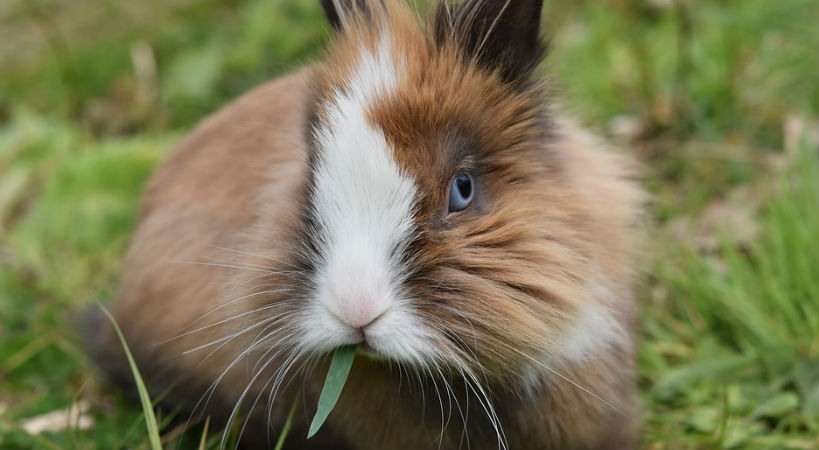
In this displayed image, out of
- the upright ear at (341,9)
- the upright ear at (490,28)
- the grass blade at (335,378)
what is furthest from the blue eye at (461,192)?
the upright ear at (341,9)

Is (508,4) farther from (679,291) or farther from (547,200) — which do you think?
(679,291)

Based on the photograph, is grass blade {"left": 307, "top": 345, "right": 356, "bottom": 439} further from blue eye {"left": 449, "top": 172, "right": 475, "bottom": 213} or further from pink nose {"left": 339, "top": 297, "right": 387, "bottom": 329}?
blue eye {"left": 449, "top": 172, "right": 475, "bottom": 213}

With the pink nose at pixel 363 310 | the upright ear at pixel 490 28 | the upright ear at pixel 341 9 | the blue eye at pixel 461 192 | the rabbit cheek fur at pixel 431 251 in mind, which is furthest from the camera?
the upright ear at pixel 341 9

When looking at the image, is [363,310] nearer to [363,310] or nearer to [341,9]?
[363,310]

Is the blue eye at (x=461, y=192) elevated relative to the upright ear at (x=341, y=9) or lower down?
lower down

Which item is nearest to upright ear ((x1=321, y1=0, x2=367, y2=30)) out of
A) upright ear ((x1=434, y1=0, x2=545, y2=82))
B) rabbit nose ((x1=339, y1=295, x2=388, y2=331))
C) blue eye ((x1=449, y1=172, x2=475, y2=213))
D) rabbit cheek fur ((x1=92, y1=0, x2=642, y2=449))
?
rabbit cheek fur ((x1=92, y1=0, x2=642, y2=449))

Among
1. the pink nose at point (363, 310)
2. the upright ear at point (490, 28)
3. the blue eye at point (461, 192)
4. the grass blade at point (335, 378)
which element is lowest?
the grass blade at point (335, 378)

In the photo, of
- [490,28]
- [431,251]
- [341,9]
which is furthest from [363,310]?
[341,9]

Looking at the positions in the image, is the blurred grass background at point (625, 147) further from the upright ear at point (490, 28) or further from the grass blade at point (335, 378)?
the grass blade at point (335, 378)
